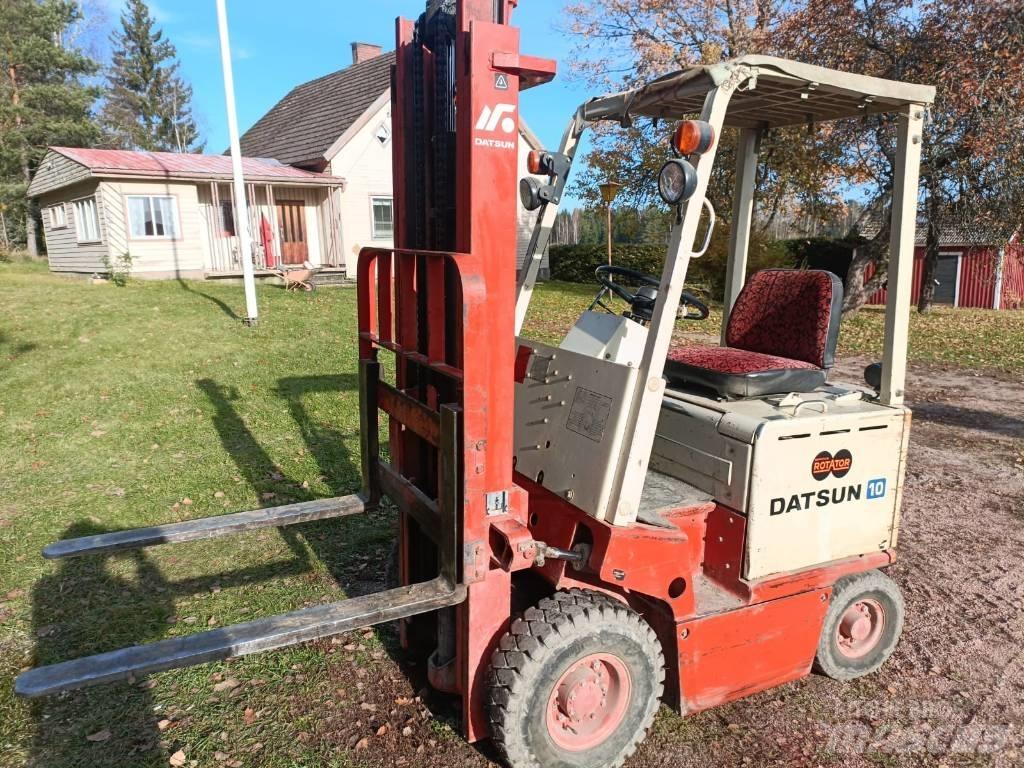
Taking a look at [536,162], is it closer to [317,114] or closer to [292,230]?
[292,230]

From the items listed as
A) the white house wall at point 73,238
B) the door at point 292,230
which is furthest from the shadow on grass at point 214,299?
the door at point 292,230

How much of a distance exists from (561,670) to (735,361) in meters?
1.86

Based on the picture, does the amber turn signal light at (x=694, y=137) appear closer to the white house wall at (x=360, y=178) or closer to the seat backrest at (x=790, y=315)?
the seat backrest at (x=790, y=315)

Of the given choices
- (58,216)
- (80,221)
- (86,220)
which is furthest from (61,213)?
(86,220)

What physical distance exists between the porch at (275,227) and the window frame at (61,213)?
15.9 feet

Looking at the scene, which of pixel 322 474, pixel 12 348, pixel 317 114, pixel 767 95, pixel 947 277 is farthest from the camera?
pixel 947 277

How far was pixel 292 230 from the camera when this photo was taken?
22.6 m

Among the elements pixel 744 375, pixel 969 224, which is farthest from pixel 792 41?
pixel 744 375

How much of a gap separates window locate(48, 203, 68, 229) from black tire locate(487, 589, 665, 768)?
2458 cm

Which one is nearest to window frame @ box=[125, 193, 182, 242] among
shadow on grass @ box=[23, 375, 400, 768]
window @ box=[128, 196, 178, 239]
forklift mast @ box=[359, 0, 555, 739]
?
window @ box=[128, 196, 178, 239]

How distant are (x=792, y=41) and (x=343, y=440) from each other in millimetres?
17041

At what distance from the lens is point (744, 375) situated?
3.60m

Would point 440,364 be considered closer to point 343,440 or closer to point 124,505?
point 124,505

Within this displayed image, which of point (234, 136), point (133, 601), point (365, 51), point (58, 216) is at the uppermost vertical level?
point (365, 51)
